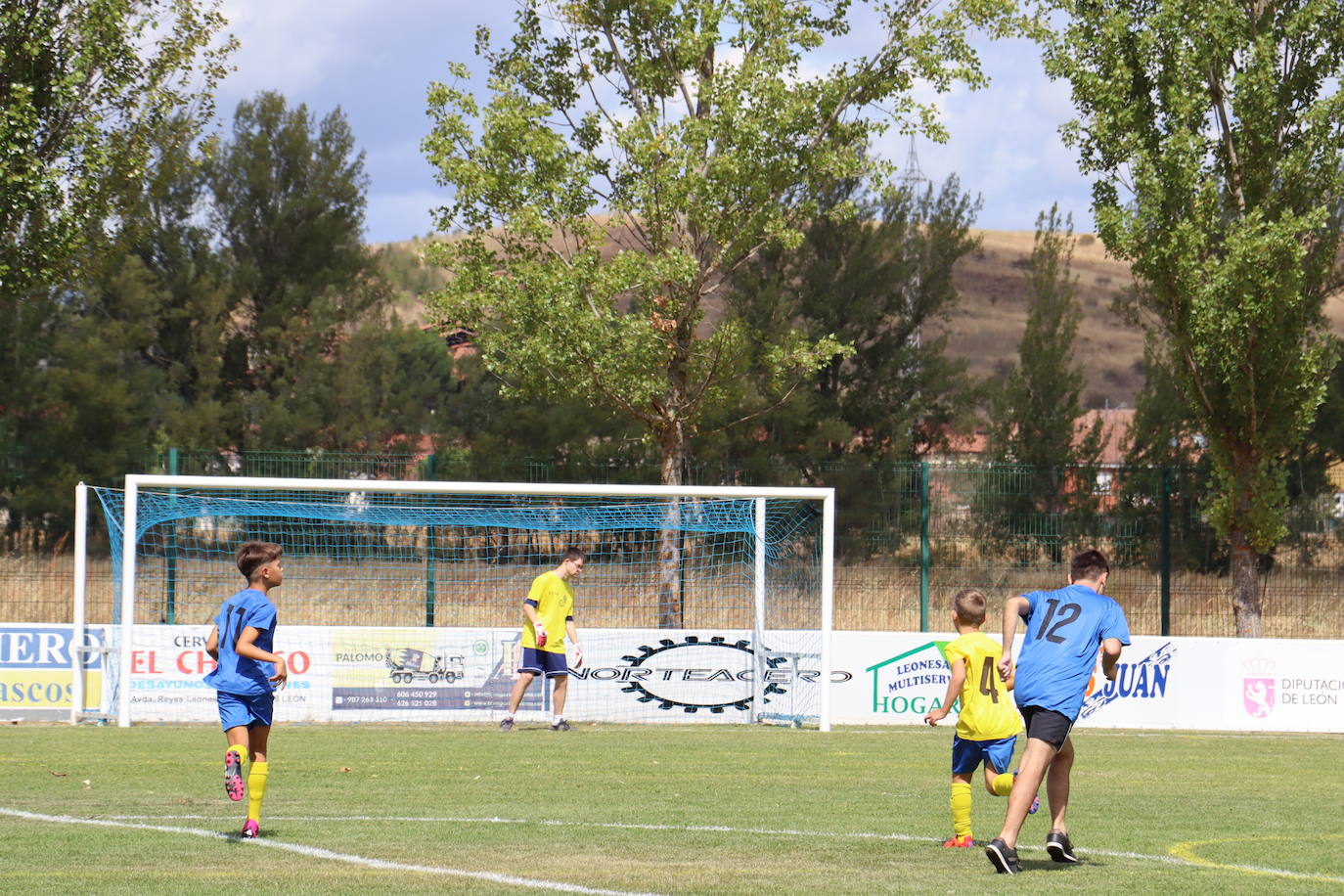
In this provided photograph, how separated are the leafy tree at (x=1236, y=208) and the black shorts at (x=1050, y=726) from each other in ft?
48.6

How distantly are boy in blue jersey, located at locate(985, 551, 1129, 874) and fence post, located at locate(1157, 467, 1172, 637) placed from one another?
13.6 meters

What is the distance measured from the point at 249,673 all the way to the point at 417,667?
26.0ft

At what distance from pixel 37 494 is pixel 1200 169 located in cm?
1761

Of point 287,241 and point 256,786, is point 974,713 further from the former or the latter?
point 287,241

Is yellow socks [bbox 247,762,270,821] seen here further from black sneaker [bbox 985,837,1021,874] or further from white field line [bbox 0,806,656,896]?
black sneaker [bbox 985,837,1021,874]

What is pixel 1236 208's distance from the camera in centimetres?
2162

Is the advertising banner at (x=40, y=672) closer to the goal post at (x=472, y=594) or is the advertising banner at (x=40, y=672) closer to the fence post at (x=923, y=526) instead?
the goal post at (x=472, y=594)

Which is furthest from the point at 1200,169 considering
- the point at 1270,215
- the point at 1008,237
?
the point at 1008,237

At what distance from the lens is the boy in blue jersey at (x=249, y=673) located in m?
7.60

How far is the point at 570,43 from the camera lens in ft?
72.8

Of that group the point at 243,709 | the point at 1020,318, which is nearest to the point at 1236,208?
the point at 243,709

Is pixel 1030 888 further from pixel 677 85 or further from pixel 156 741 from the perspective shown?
pixel 677 85

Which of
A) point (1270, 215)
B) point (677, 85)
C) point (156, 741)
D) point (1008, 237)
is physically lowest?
point (156, 741)

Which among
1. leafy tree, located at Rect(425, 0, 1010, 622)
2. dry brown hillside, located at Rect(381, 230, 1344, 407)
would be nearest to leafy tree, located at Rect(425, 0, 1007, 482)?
leafy tree, located at Rect(425, 0, 1010, 622)
